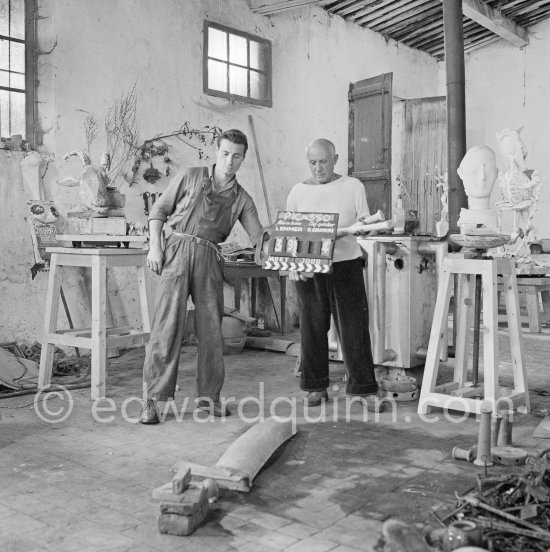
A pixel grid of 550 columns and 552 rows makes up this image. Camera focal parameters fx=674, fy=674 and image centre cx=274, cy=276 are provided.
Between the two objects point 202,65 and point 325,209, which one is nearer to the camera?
point 325,209

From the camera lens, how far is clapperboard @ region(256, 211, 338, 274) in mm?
3789

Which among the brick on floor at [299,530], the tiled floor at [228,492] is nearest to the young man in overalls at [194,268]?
the tiled floor at [228,492]

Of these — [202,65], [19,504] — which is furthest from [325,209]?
[202,65]

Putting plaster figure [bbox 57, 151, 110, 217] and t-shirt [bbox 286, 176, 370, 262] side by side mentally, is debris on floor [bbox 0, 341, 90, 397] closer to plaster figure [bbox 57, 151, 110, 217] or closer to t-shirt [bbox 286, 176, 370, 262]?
plaster figure [bbox 57, 151, 110, 217]

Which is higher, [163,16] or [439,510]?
[163,16]

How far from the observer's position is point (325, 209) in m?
4.02

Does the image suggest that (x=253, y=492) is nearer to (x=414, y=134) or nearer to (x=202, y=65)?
(x=202, y=65)

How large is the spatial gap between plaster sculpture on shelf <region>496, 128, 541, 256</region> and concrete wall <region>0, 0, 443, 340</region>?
6.99 feet

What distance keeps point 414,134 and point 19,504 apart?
8.88m

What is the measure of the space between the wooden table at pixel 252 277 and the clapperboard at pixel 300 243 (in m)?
2.45

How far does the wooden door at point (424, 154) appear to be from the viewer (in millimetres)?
10125

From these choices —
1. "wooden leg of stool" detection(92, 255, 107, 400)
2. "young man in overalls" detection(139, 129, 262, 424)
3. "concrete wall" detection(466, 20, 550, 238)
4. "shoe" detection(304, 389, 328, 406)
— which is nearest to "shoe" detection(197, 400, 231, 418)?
"young man in overalls" detection(139, 129, 262, 424)

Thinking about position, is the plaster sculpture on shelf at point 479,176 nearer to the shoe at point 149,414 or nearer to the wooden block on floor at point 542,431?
the wooden block on floor at point 542,431

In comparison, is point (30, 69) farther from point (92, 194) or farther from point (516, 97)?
point (516, 97)
